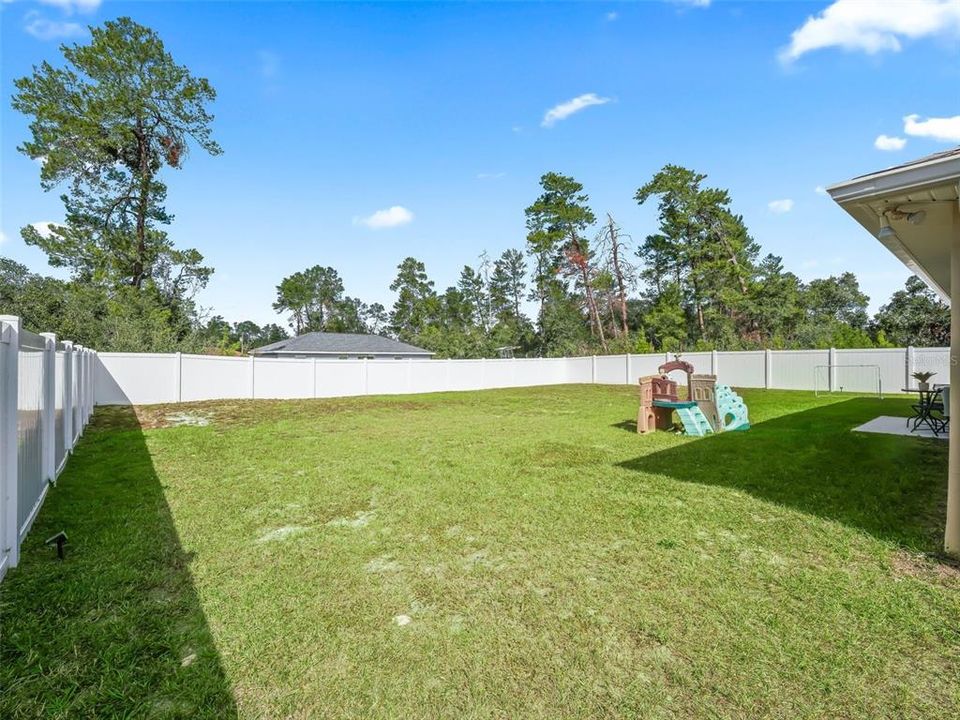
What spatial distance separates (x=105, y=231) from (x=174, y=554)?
76.8 ft

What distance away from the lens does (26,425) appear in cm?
357

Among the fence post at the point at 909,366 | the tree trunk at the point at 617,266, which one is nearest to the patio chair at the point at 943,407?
the fence post at the point at 909,366

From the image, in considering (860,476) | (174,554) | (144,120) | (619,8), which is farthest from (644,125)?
(144,120)

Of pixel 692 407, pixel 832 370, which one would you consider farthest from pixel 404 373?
pixel 832 370

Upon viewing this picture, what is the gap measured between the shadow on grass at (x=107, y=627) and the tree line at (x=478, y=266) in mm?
13734

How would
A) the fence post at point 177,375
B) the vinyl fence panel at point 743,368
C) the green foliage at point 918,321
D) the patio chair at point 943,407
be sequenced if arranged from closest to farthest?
the patio chair at point 943,407 < the fence post at point 177,375 < the vinyl fence panel at point 743,368 < the green foliage at point 918,321

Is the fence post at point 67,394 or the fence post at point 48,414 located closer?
the fence post at point 48,414

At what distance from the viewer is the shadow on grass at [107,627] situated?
6.17 ft

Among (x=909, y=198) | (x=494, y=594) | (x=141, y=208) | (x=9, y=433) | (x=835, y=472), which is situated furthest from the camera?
(x=141, y=208)

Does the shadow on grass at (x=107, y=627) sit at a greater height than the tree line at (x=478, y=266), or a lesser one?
lesser

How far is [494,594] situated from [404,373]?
53.4ft

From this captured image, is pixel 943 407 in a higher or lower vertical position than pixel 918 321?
lower

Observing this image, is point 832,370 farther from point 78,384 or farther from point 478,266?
point 478,266

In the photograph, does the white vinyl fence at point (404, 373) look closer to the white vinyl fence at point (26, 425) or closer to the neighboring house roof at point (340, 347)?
the white vinyl fence at point (26, 425)
